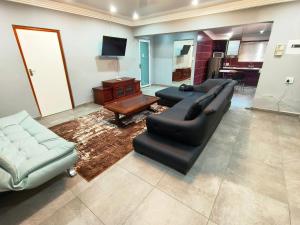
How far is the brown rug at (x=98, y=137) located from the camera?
1991mm

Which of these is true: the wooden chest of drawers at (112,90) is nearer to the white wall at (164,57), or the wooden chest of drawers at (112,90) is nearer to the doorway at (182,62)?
the white wall at (164,57)

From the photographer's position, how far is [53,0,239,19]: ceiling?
136 inches

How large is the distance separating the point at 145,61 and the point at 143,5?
2.83 meters

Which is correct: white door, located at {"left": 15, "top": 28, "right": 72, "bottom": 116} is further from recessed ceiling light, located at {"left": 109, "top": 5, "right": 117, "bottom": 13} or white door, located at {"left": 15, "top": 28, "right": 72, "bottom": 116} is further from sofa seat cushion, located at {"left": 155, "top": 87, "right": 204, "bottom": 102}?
sofa seat cushion, located at {"left": 155, "top": 87, "right": 204, "bottom": 102}

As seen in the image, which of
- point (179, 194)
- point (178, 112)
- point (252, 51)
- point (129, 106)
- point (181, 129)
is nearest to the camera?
point (179, 194)

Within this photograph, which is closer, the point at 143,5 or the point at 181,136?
the point at 181,136

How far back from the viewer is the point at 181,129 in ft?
5.80

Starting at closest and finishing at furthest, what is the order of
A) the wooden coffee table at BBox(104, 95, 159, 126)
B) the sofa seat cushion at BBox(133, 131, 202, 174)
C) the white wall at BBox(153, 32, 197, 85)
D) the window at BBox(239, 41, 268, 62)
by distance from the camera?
1. the sofa seat cushion at BBox(133, 131, 202, 174)
2. the wooden coffee table at BBox(104, 95, 159, 126)
3. the white wall at BBox(153, 32, 197, 85)
4. the window at BBox(239, 41, 268, 62)

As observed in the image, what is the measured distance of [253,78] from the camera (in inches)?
269

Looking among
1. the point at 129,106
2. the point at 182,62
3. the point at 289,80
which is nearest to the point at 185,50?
the point at 182,62

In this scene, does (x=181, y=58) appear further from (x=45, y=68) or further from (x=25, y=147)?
(x=25, y=147)

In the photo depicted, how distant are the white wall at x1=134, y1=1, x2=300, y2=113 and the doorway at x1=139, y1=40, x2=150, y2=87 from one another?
9.20ft

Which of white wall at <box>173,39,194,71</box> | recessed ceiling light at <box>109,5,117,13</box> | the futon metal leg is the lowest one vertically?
the futon metal leg

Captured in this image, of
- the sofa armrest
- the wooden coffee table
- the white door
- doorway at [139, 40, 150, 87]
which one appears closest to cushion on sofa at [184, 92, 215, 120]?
the sofa armrest
